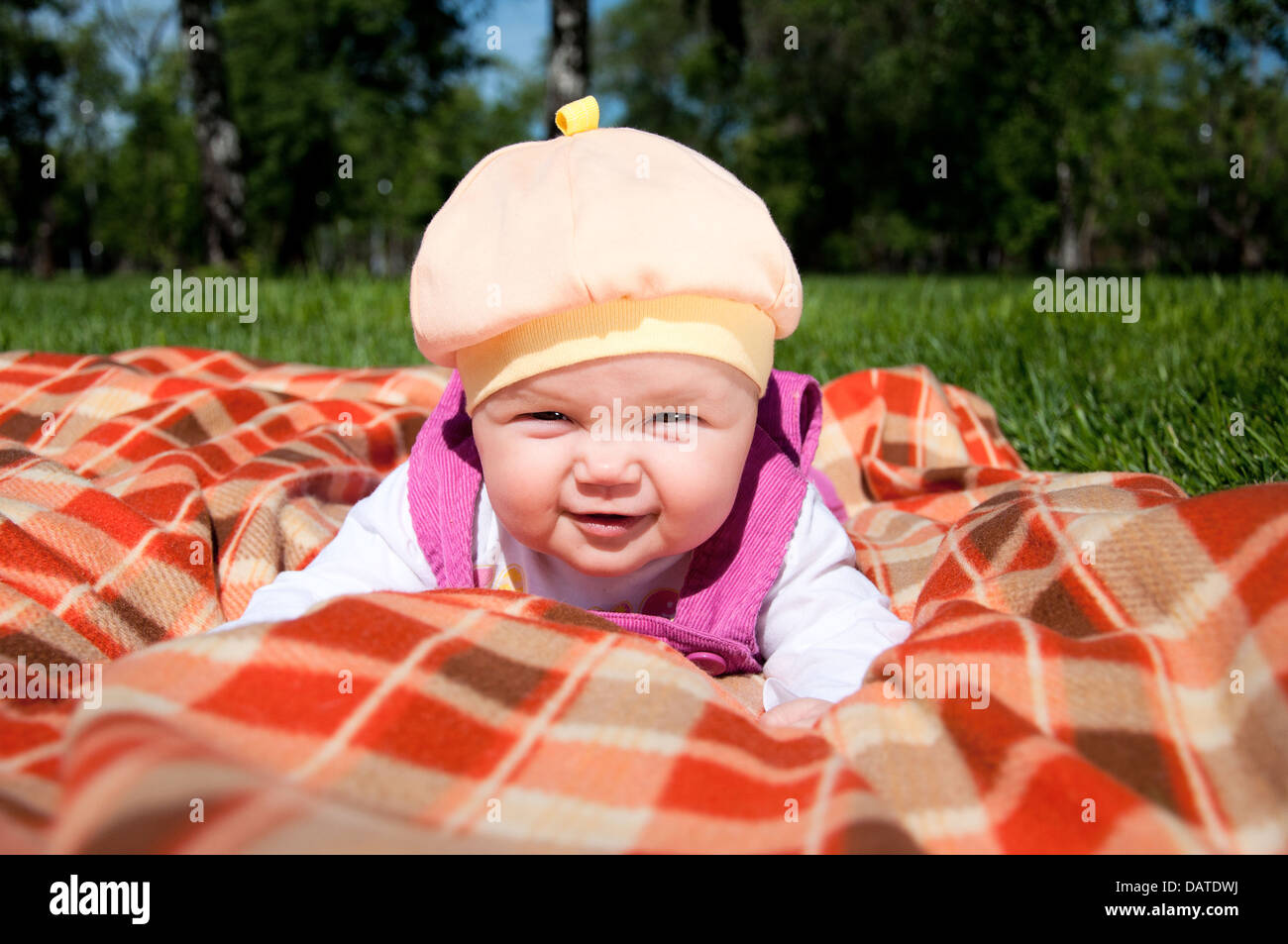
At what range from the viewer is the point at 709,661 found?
6.47ft

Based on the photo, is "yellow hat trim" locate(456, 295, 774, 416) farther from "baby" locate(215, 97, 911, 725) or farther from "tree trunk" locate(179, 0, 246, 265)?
"tree trunk" locate(179, 0, 246, 265)

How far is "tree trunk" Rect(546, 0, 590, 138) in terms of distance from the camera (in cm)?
945

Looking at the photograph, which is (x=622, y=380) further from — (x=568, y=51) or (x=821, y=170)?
(x=821, y=170)

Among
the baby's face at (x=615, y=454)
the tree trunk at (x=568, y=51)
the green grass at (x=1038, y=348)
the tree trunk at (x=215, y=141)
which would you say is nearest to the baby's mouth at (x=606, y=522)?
the baby's face at (x=615, y=454)

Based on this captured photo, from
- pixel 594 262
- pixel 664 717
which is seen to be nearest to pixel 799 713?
pixel 664 717

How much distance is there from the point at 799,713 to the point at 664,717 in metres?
0.36

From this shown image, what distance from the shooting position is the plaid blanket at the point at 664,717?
1.12 meters

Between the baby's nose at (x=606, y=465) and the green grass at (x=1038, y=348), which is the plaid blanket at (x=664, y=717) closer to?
the baby's nose at (x=606, y=465)

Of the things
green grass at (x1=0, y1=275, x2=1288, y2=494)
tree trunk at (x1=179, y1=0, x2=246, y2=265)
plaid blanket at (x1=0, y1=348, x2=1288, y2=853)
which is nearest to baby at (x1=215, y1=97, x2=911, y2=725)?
→ plaid blanket at (x1=0, y1=348, x2=1288, y2=853)

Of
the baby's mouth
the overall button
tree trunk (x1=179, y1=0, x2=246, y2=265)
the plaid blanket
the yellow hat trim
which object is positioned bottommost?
the overall button

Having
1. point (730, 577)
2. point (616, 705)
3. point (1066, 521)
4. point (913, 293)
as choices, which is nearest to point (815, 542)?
point (730, 577)

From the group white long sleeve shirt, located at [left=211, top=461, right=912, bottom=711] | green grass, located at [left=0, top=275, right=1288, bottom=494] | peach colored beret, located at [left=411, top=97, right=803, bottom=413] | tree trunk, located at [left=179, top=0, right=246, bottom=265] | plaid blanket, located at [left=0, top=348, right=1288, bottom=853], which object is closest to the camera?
plaid blanket, located at [left=0, top=348, right=1288, bottom=853]

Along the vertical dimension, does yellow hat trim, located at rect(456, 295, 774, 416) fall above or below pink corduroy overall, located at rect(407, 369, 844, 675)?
above

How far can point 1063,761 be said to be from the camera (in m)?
1.25
